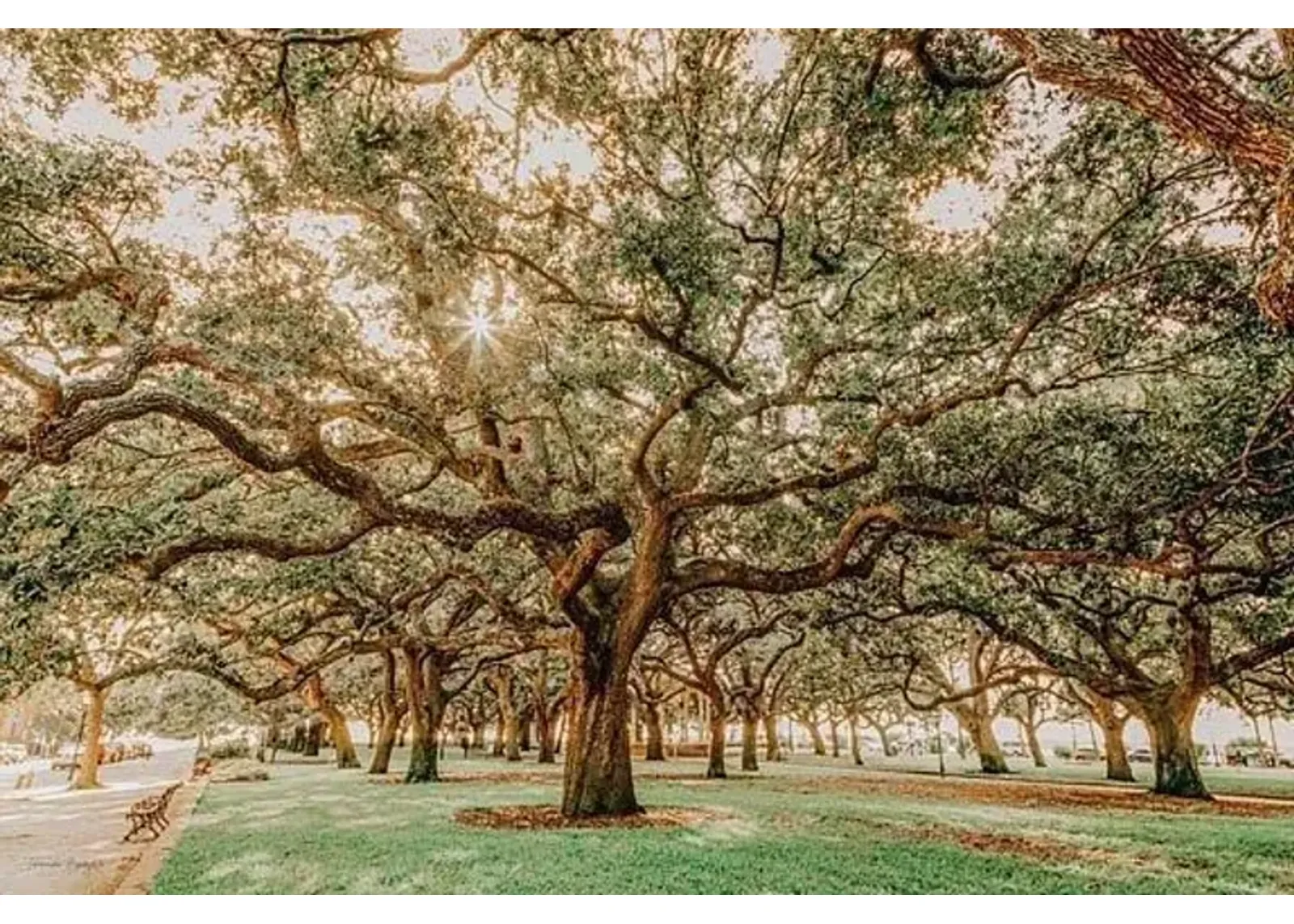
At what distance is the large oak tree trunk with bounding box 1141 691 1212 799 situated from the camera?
38.1ft

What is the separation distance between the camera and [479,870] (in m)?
5.53

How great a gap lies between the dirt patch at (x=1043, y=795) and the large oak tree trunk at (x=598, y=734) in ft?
16.4

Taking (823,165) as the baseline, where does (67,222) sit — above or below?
below

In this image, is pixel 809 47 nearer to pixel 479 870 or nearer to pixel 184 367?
pixel 184 367

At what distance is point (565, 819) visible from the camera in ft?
26.0

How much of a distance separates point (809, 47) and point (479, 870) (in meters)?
5.43

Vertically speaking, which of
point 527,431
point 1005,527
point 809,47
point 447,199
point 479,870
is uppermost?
point 809,47

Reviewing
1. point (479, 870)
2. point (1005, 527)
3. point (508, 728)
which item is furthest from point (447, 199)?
point (508, 728)

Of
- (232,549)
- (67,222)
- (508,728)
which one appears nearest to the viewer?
(67,222)

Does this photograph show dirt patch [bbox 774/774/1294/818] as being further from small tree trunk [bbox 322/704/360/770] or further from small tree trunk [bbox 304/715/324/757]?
small tree trunk [bbox 304/715/324/757]

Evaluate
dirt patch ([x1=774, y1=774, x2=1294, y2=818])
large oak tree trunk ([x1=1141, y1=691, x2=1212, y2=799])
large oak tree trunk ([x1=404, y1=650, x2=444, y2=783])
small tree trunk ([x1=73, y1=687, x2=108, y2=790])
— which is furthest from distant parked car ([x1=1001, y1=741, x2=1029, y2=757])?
small tree trunk ([x1=73, y1=687, x2=108, y2=790])

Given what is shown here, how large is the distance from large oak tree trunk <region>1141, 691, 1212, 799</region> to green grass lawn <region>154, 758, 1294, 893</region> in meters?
A: 2.53

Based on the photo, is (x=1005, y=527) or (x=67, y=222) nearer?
(x=67, y=222)
